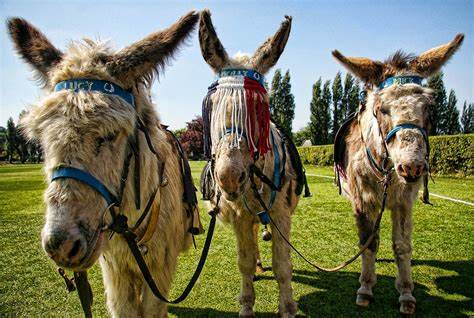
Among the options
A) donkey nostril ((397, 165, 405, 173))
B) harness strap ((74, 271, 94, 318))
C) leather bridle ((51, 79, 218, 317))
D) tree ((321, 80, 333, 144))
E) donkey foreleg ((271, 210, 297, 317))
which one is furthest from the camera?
tree ((321, 80, 333, 144))

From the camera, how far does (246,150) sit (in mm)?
2504

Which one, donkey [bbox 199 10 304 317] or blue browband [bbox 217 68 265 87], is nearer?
donkey [bbox 199 10 304 317]

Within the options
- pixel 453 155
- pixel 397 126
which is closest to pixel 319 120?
pixel 453 155

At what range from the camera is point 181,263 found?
5.23 m

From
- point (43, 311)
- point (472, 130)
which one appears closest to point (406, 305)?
point (43, 311)

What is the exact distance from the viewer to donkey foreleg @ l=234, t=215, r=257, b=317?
128 inches

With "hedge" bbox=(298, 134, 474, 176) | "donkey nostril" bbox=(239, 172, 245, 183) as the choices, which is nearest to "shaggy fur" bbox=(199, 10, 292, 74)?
"donkey nostril" bbox=(239, 172, 245, 183)

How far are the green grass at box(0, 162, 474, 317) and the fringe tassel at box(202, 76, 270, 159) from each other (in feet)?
5.83

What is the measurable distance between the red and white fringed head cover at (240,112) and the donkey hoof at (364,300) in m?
2.40

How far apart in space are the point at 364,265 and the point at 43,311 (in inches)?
164

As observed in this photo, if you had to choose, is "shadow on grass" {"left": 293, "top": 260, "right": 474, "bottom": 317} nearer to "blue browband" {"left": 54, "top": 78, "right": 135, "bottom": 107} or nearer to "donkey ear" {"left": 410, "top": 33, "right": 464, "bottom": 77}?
"donkey ear" {"left": 410, "top": 33, "right": 464, "bottom": 77}

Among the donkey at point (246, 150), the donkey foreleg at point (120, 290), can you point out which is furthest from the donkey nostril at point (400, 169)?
the donkey foreleg at point (120, 290)

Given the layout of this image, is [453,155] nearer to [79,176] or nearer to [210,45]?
[210,45]

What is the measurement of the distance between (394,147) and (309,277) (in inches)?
102
